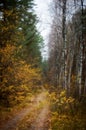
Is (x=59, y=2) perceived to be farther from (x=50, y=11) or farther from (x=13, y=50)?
(x=13, y=50)

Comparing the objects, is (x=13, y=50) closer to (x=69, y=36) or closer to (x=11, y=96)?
(x=11, y=96)

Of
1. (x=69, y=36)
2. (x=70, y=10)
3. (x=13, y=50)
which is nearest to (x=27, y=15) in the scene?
(x=69, y=36)

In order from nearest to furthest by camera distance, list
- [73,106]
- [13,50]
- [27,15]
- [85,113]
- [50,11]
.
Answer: [85,113]
[73,106]
[13,50]
[50,11]
[27,15]

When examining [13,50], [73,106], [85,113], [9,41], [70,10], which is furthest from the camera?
[70,10]

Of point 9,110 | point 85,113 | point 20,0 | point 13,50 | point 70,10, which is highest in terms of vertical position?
point 20,0

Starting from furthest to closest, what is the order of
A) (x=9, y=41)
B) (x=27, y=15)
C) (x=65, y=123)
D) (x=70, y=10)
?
1. (x=27, y=15)
2. (x=70, y=10)
3. (x=9, y=41)
4. (x=65, y=123)

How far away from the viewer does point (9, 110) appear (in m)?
18.2

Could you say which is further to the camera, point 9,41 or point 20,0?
point 20,0

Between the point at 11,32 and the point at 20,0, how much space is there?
4.93 metres

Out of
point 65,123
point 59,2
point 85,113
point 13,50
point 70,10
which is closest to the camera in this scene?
point 65,123

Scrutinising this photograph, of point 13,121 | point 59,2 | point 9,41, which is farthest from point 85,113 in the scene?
point 59,2

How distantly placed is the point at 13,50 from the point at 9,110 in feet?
16.6

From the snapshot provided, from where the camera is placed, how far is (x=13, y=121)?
14.9m

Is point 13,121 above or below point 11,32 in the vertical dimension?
below
